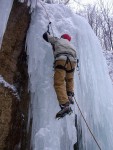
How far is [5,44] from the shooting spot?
4.29 metres

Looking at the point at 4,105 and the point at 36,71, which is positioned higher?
the point at 36,71

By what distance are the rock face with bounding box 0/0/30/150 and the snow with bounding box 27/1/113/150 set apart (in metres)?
0.15

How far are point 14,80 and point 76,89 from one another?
0.96 m

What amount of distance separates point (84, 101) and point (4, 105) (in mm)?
1240

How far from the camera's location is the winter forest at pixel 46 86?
379 centimetres

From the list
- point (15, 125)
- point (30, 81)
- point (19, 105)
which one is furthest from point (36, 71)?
point (15, 125)

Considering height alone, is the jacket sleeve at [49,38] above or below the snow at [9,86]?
above

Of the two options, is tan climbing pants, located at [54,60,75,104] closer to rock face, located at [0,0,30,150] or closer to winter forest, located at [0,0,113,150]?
winter forest, located at [0,0,113,150]

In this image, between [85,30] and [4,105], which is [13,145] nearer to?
[4,105]

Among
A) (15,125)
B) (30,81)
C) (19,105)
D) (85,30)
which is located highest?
(85,30)

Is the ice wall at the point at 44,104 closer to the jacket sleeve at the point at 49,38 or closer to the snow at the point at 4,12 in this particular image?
the jacket sleeve at the point at 49,38

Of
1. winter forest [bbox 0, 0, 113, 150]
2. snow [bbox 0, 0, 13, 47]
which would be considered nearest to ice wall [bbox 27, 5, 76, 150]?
winter forest [bbox 0, 0, 113, 150]

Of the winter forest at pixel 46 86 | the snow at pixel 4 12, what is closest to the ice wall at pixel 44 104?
the winter forest at pixel 46 86

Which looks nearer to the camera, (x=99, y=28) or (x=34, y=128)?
(x=34, y=128)
